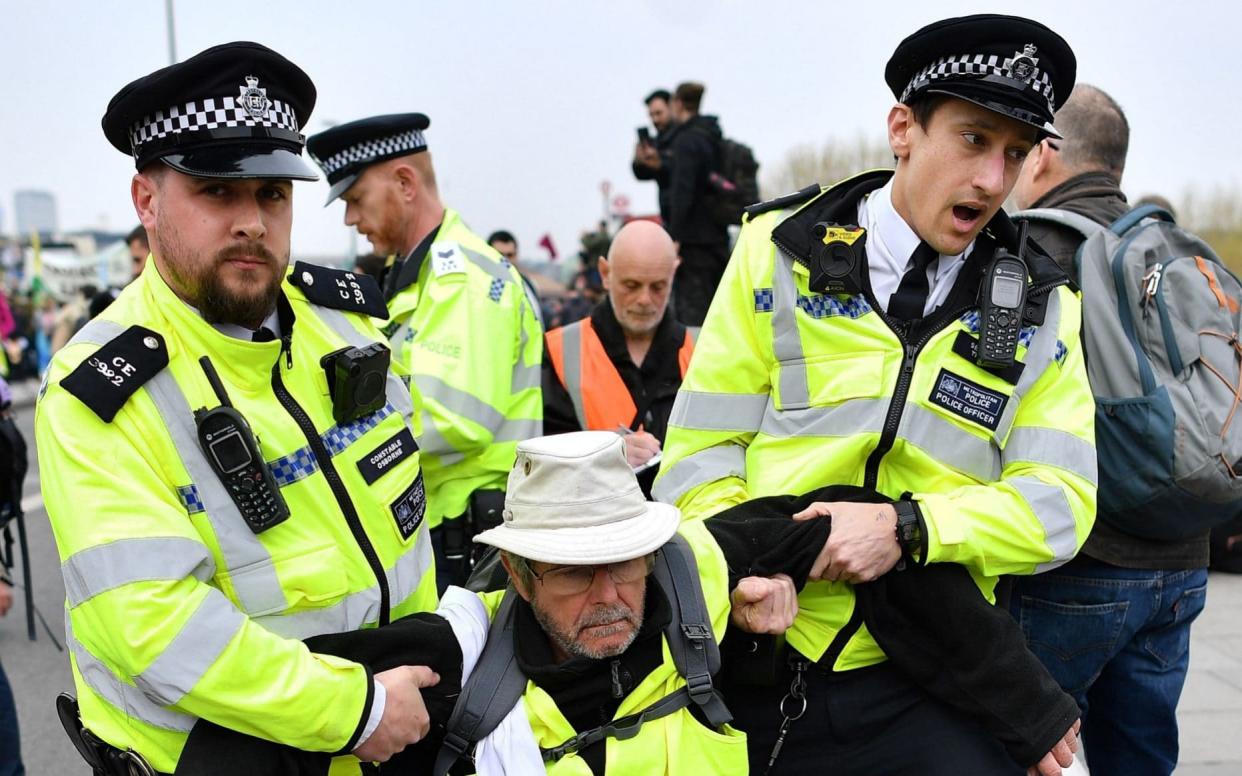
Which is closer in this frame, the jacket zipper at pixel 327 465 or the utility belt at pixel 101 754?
the utility belt at pixel 101 754

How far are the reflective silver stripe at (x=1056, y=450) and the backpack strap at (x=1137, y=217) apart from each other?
39.2 inches

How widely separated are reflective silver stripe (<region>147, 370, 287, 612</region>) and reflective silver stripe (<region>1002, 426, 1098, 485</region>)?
1653mm

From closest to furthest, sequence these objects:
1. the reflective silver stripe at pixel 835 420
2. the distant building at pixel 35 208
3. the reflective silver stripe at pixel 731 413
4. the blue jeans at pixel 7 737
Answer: the reflective silver stripe at pixel 835 420 → the reflective silver stripe at pixel 731 413 → the blue jeans at pixel 7 737 → the distant building at pixel 35 208

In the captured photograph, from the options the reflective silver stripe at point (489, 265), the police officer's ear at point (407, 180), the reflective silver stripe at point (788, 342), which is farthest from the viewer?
the police officer's ear at point (407, 180)

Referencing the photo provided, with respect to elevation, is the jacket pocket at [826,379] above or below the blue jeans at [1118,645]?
above

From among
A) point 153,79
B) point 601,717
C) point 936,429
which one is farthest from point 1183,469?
point 153,79

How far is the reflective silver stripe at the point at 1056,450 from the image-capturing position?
7.20 ft

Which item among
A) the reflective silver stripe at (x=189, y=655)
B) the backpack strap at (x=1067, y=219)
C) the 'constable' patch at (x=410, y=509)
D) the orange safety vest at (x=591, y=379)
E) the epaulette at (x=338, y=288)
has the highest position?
the epaulette at (x=338, y=288)

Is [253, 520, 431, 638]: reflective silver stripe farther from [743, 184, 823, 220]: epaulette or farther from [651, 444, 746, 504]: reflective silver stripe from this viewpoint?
[743, 184, 823, 220]: epaulette

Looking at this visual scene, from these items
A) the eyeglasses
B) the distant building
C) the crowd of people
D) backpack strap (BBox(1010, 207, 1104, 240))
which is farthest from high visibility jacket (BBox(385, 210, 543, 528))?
the distant building

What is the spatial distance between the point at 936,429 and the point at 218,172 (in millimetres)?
1627

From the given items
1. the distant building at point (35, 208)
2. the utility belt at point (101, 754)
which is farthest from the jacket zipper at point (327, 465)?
the distant building at point (35, 208)

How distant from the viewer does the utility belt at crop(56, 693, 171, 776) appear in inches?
72.4

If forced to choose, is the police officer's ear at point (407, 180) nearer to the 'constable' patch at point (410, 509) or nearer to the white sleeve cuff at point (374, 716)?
the 'constable' patch at point (410, 509)
